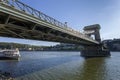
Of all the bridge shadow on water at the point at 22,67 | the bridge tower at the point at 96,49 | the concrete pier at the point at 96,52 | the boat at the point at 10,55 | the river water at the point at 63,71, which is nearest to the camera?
the river water at the point at 63,71

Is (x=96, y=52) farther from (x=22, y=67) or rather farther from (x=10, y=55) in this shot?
(x=22, y=67)

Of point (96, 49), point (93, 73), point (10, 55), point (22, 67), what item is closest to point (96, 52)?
point (96, 49)

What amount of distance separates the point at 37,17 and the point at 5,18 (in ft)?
19.0

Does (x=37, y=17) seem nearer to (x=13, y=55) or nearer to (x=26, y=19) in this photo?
(x=26, y=19)

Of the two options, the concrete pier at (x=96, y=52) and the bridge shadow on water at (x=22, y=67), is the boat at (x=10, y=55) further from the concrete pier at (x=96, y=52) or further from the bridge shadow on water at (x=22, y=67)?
the concrete pier at (x=96, y=52)

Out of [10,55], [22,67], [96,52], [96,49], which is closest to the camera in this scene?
[22,67]

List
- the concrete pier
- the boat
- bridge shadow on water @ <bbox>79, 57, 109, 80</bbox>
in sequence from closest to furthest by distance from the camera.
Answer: bridge shadow on water @ <bbox>79, 57, 109, 80</bbox>
the boat
the concrete pier

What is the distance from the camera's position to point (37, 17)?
2231 centimetres

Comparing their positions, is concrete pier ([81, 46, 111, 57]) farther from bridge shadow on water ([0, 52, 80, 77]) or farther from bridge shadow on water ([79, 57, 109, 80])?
bridge shadow on water ([79, 57, 109, 80])

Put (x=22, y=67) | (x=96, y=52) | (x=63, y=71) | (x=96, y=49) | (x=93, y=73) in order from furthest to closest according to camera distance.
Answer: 1. (x=96, y=49)
2. (x=96, y=52)
3. (x=22, y=67)
4. (x=63, y=71)
5. (x=93, y=73)

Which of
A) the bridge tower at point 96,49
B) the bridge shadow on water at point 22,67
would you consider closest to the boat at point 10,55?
the bridge shadow on water at point 22,67

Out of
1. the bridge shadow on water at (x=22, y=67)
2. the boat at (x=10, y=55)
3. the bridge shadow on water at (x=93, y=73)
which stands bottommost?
the bridge shadow on water at (x=93, y=73)

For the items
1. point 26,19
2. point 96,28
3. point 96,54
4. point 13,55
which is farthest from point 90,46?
point 26,19

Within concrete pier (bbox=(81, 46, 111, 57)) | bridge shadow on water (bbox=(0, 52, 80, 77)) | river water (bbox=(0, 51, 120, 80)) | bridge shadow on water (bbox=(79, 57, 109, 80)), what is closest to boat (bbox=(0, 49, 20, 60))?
bridge shadow on water (bbox=(0, 52, 80, 77))
